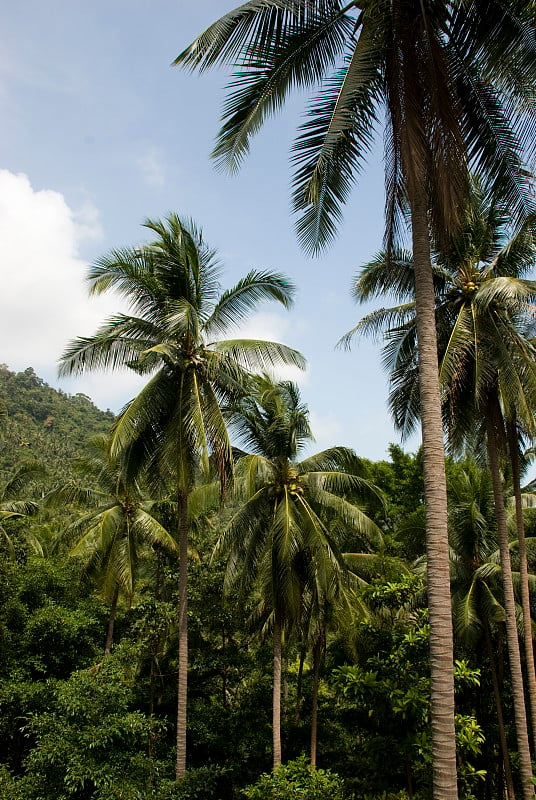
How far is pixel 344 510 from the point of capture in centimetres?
1305

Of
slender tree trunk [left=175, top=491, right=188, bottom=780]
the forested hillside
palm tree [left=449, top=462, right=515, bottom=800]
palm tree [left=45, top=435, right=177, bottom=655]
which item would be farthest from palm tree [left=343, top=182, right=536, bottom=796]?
palm tree [left=45, top=435, right=177, bottom=655]

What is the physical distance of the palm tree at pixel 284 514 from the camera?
12086mm

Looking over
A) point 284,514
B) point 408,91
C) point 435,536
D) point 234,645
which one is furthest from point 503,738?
point 408,91

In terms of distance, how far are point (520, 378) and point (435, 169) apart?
6.21m

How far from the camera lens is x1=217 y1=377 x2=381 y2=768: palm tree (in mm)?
12086

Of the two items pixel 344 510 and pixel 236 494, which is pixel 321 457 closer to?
pixel 344 510

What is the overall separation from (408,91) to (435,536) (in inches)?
192

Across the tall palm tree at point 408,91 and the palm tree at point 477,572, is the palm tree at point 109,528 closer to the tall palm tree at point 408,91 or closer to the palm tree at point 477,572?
the palm tree at point 477,572

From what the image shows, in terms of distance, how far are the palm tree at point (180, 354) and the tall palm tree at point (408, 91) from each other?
15.9 ft

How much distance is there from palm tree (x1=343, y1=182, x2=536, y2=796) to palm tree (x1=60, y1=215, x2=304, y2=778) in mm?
2342

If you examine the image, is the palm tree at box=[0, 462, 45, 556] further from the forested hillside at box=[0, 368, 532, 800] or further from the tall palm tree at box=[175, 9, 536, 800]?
the tall palm tree at box=[175, 9, 536, 800]

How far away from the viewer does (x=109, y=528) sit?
17312 mm

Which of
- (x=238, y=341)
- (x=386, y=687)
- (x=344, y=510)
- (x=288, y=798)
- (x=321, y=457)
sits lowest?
(x=288, y=798)

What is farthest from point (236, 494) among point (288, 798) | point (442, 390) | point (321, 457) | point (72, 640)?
point (72, 640)
